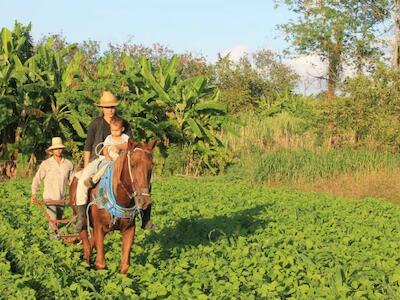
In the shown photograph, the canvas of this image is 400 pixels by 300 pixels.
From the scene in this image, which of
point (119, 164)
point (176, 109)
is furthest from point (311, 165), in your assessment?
point (119, 164)

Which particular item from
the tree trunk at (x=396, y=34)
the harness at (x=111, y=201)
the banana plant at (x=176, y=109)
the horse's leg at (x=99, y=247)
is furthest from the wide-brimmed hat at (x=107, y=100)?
the tree trunk at (x=396, y=34)

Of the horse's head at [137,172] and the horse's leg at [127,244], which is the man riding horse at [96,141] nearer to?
the horse's leg at [127,244]

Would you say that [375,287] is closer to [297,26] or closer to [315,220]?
[315,220]

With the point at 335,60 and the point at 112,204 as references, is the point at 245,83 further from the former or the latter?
the point at 112,204

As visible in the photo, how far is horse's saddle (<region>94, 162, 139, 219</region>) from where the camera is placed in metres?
7.89

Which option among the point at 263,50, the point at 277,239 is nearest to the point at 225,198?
the point at 277,239

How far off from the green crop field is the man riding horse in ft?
1.96

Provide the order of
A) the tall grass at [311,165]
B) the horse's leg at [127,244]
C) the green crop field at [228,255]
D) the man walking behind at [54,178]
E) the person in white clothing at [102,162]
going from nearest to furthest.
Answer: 1. the green crop field at [228,255]
2. the horse's leg at [127,244]
3. the person in white clothing at [102,162]
4. the man walking behind at [54,178]
5. the tall grass at [311,165]

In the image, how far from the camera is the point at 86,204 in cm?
840

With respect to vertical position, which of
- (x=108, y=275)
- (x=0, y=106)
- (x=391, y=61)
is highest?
(x=391, y=61)

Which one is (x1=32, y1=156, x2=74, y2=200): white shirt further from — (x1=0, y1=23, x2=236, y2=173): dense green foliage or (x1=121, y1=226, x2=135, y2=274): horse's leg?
(x1=0, y1=23, x2=236, y2=173): dense green foliage

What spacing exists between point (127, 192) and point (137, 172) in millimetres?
419

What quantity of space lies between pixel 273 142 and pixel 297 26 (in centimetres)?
1032

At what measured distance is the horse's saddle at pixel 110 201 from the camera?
7.89 m
